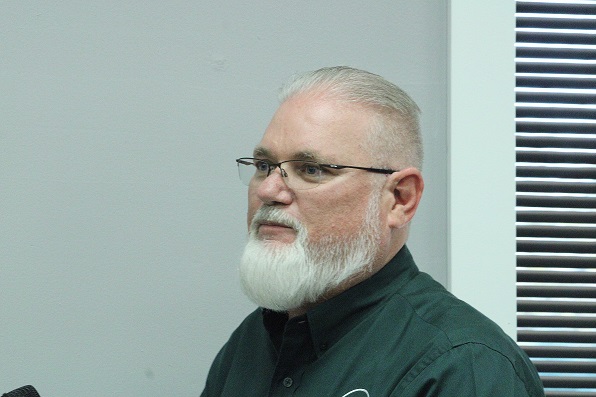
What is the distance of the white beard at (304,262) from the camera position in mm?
1356

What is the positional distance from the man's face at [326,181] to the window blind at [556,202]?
58 centimetres

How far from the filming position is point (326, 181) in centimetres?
137

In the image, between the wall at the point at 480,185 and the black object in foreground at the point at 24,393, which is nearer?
the black object in foreground at the point at 24,393

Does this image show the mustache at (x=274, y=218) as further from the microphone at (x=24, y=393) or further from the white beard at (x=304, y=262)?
the microphone at (x=24, y=393)

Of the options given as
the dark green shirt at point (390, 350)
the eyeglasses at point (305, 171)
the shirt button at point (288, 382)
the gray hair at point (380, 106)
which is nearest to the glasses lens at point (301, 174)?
the eyeglasses at point (305, 171)

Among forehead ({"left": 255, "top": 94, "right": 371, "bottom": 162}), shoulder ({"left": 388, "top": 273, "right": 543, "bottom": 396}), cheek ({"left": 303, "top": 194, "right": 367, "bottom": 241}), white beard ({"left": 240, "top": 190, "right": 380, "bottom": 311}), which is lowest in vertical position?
shoulder ({"left": 388, "top": 273, "right": 543, "bottom": 396})

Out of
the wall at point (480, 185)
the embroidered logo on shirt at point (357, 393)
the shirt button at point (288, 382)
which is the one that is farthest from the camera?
the wall at point (480, 185)

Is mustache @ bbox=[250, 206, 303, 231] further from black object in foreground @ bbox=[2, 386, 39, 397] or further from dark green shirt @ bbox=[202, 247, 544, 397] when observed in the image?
black object in foreground @ bbox=[2, 386, 39, 397]

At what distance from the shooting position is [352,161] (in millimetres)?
1379

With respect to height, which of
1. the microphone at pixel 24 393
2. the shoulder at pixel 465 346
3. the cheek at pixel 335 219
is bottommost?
the microphone at pixel 24 393

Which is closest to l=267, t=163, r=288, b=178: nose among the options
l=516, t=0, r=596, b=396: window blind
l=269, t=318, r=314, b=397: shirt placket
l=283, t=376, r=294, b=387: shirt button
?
l=269, t=318, r=314, b=397: shirt placket

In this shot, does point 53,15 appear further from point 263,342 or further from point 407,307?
point 407,307

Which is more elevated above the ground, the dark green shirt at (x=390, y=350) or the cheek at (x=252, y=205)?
the cheek at (x=252, y=205)

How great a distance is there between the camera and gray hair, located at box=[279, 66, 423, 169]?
1405 millimetres
